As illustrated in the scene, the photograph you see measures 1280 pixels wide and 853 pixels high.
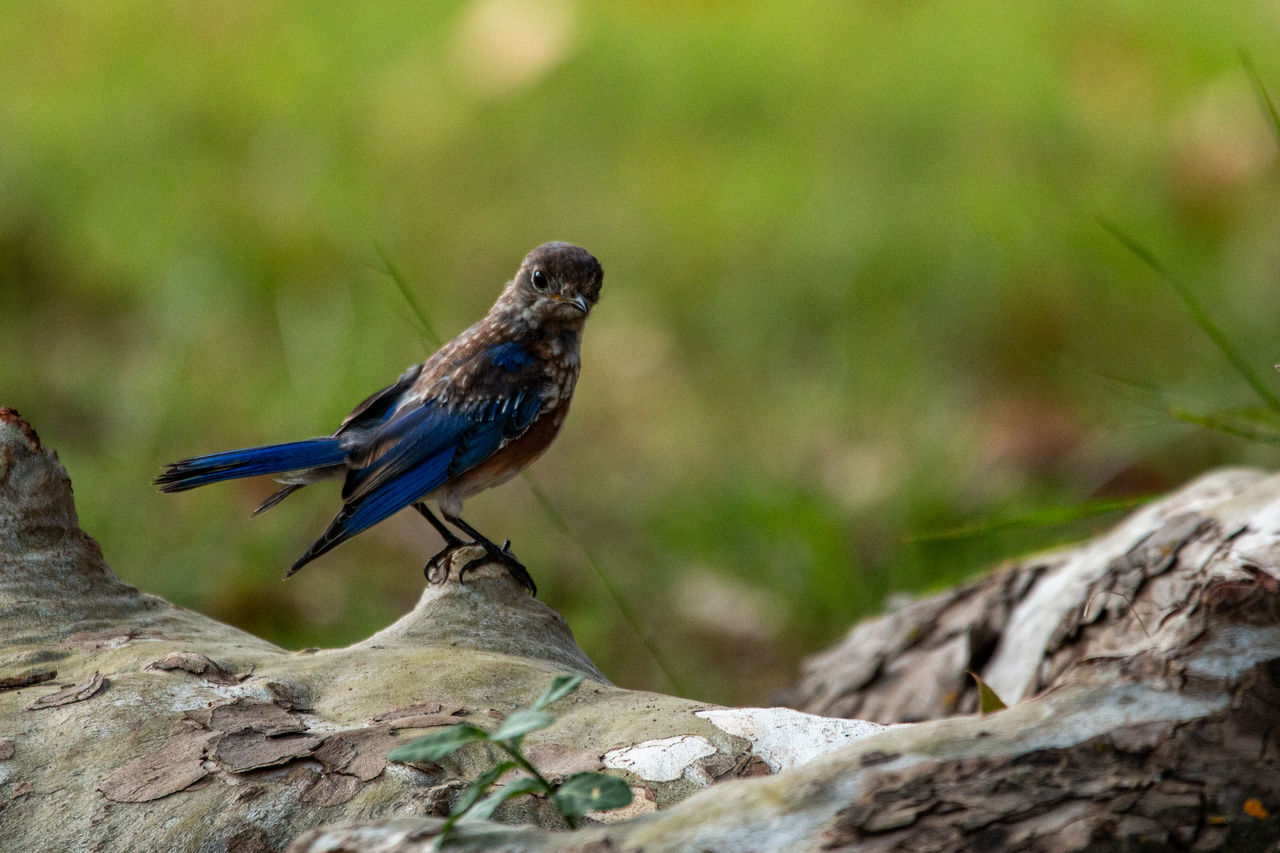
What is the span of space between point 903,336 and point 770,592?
179 cm

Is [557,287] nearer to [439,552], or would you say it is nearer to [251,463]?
[439,552]

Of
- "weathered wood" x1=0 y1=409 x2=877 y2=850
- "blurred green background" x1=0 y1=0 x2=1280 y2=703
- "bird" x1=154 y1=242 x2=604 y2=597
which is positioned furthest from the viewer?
"blurred green background" x1=0 y1=0 x2=1280 y2=703

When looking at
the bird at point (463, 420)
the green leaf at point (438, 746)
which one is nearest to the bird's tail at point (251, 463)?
the bird at point (463, 420)

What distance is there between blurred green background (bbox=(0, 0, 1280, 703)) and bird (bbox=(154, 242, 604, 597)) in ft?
1.67

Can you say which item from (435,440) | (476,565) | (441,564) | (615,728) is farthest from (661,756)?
(435,440)

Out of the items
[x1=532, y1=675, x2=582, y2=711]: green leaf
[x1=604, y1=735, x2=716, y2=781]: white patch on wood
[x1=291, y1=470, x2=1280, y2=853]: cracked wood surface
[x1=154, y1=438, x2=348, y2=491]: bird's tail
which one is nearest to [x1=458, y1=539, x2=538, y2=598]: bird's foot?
[x1=154, y1=438, x2=348, y2=491]: bird's tail

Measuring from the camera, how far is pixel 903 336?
6062 millimetres

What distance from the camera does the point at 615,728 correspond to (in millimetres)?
2123

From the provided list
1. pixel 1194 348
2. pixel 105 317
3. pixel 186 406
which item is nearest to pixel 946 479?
pixel 1194 348

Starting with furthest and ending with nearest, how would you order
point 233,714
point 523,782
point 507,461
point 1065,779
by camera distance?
point 507,461 → point 233,714 → point 523,782 → point 1065,779

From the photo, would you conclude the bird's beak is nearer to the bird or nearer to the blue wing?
the bird

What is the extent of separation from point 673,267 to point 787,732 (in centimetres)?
463

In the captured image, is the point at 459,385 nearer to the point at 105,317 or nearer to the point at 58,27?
the point at 105,317

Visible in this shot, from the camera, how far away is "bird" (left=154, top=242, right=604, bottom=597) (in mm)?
3375
